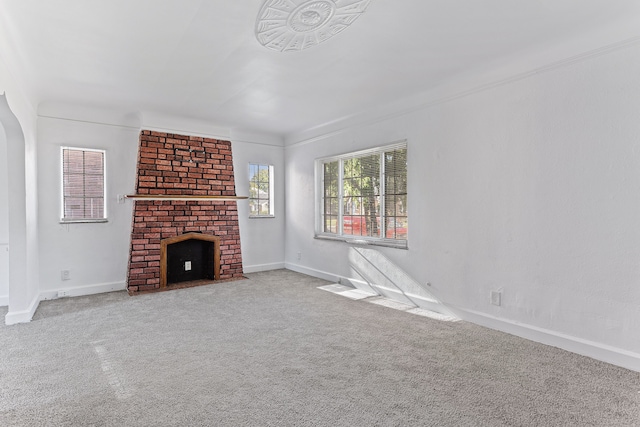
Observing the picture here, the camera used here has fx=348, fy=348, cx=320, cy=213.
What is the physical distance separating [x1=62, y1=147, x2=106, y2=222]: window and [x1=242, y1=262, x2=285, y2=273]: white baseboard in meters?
2.32

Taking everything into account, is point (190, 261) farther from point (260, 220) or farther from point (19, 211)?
point (19, 211)

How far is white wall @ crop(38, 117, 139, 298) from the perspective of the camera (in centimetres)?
447

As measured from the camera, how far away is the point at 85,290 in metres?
4.71

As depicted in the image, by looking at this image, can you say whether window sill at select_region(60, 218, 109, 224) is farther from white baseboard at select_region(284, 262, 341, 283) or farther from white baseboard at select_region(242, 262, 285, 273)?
white baseboard at select_region(284, 262, 341, 283)

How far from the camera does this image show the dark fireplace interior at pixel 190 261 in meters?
5.37

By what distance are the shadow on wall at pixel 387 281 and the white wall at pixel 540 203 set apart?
0.14 m

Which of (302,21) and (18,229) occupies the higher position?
(302,21)

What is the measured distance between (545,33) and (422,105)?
144 centimetres

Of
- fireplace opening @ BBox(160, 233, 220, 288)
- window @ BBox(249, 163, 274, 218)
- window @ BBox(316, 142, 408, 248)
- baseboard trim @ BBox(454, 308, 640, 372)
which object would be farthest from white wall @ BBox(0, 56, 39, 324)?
baseboard trim @ BBox(454, 308, 640, 372)

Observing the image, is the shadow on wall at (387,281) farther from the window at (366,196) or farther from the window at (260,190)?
the window at (260,190)

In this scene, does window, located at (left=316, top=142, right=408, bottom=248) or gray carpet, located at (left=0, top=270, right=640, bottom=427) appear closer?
gray carpet, located at (left=0, top=270, right=640, bottom=427)

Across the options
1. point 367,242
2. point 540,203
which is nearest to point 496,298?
point 540,203

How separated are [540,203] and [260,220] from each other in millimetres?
4433

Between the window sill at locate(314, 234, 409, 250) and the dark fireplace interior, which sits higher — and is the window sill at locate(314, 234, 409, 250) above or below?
above
